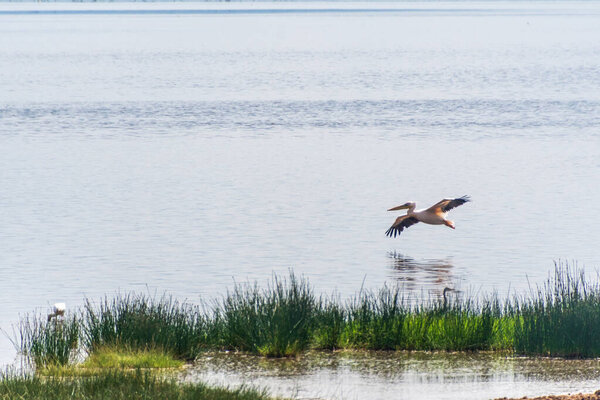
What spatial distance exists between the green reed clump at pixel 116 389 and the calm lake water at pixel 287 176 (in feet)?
12.7

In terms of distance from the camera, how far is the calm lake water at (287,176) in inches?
717

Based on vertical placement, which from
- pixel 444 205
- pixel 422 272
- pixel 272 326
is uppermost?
pixel 444 205

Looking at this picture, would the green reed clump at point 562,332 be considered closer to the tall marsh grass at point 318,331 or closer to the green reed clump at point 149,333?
the tall marsh grass at point 318,331

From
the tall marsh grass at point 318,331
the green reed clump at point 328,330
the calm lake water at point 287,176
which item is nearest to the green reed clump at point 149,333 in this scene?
the tall marsh grass at point 318,331

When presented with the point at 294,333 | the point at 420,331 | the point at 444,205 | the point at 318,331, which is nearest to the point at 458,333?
the point at 420,331

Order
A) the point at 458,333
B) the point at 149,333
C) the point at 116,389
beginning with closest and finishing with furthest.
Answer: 1. the point at 116,389
2. the point at 149,333
3. the point at 458,333

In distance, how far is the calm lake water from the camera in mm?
18219

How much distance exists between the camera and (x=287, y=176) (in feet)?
95.9

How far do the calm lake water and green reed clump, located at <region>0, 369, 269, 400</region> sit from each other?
388 centimetres

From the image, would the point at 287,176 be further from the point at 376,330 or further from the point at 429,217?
the point at 376,330

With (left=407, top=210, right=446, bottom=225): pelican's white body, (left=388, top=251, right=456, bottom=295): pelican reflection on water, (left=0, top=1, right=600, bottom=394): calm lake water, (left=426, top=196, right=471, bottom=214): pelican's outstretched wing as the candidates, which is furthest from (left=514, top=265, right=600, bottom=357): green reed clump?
(left=407, top=210, right=446, bottom=225): pelican's white body

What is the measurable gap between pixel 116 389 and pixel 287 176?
21.5m

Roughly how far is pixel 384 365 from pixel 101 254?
35.9 feet

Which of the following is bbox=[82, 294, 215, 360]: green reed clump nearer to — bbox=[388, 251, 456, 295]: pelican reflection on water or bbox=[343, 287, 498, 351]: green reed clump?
bbox=[343, 287, 498, 351]: green reed clump
